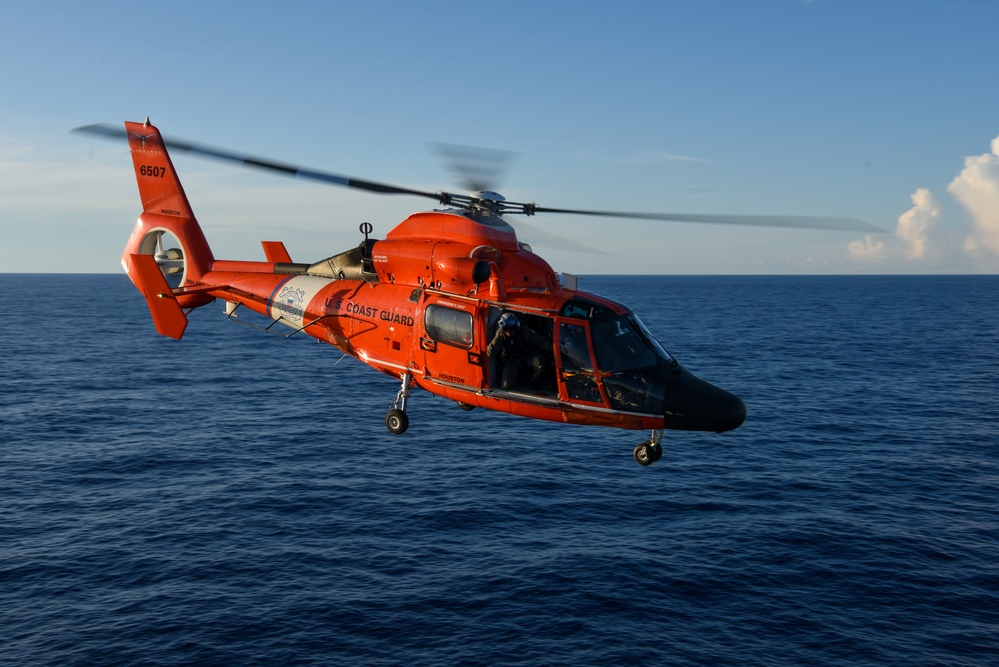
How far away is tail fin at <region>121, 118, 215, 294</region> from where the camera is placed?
3044 cm

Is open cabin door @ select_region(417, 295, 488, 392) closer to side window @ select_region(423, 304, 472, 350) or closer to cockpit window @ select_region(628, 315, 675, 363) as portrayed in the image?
side window @ select_region(423, 304, 472, 350)

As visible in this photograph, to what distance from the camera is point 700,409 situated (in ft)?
67.9

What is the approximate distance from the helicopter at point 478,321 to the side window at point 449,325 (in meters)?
0.03

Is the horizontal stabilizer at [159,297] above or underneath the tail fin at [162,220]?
underneath

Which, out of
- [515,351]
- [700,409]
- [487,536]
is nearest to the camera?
[700,409]

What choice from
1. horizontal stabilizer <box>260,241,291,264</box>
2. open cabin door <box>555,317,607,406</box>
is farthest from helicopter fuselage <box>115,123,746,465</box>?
horizontal stabilizer <box>260,241,291,264</box>

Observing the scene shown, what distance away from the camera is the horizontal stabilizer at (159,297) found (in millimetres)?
27203

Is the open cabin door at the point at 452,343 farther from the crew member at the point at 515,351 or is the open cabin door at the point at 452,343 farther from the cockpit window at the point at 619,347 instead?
the cockpit window at the point at 619,347

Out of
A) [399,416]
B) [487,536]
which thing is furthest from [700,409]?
[487,536]

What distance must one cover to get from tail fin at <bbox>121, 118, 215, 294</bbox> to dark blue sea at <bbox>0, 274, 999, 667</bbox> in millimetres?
20208

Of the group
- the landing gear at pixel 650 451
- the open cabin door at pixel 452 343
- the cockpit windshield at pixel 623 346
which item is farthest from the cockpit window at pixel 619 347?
the open cabin door at pixel 452 343

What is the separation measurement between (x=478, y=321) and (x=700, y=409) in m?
6.65

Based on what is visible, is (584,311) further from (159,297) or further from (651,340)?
(159,297)

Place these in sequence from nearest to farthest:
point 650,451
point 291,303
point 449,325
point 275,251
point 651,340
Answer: point 650,451
point 651,340
point 449,325
point 291,303
point 275,251
